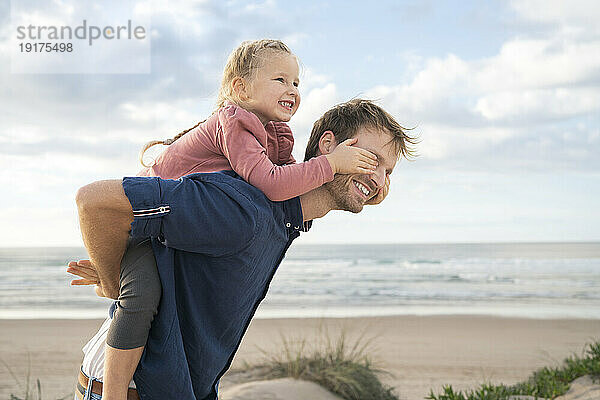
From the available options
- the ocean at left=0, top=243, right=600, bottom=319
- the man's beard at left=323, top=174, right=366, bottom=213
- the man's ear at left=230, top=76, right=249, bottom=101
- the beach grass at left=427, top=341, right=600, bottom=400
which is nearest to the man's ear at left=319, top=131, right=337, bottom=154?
the man's beard at left=323, top=174, right=366, bottom=213

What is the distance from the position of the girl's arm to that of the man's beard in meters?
0.05

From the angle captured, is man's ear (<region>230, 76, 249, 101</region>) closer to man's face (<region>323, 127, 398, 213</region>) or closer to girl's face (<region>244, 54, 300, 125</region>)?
girl's face (<region>244, 54, 300, 125</region>)

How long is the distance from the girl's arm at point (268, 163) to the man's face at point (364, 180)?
0.05m

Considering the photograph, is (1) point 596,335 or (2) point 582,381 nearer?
(2) point 582,381

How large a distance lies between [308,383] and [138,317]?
4581 mm

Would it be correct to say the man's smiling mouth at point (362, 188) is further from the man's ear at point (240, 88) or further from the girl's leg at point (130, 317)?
the girl's leg at point (130, 317)

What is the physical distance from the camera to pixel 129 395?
1797mm

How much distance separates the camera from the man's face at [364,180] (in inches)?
75.2

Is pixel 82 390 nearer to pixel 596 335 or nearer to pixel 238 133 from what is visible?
pixel 238 133

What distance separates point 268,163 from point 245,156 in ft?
0.22

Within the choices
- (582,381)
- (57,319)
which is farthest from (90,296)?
(582,381)

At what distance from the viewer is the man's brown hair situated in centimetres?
194

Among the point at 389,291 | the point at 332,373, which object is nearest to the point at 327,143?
the point at 332,373

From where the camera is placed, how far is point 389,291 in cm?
1964
